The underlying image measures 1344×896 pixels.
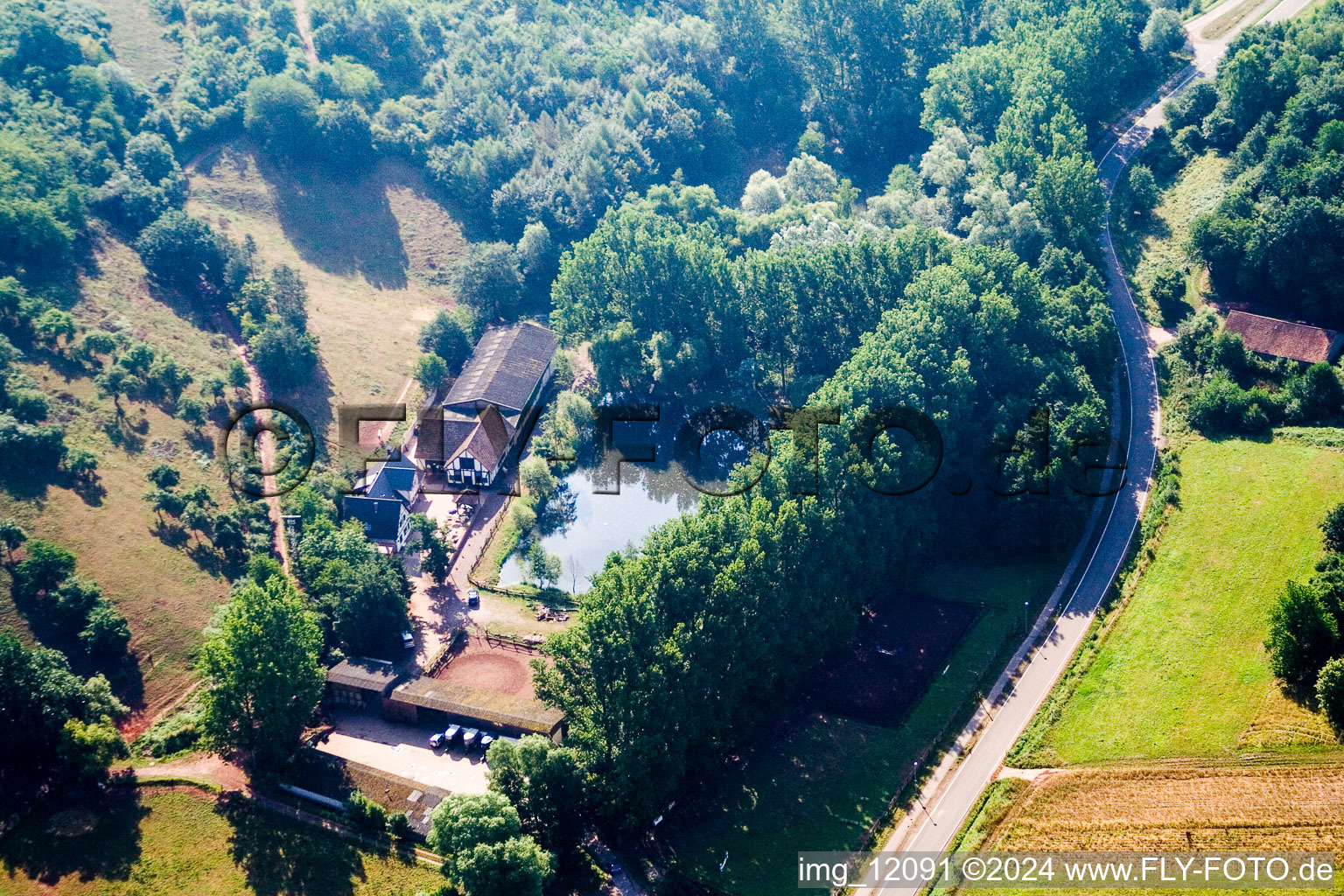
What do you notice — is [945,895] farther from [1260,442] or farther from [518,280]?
[518,280]

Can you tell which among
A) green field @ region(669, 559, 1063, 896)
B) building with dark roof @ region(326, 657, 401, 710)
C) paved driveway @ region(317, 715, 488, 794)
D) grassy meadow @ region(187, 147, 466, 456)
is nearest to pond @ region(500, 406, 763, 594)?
building with dark roof @ region(326, 657, 401, 710)

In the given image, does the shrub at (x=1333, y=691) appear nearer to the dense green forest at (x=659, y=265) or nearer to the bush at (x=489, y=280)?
the dense green forest at (x=659, y=265)

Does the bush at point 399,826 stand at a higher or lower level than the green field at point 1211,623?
lower

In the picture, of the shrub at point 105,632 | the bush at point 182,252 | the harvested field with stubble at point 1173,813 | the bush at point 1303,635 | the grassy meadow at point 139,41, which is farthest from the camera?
the grassy meadow at point 139,41

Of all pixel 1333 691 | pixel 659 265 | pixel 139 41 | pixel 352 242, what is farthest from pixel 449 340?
pixel 1333 691

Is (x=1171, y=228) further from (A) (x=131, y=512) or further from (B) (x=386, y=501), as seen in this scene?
(A) (x=131, y=512)

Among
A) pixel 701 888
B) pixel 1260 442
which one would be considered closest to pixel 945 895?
pixel 701 888

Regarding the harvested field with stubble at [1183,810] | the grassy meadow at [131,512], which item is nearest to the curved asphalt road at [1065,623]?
the harvested field with stubble at [1183,810]

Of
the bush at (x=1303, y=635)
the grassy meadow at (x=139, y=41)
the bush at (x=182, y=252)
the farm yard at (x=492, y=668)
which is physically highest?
the grassy meadow at (x=139, y=41)

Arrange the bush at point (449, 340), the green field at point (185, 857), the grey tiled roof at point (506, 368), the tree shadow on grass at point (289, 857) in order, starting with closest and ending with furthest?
the green field at point (185, 857), the tree shadow on grass at point (289, 857), the grey tiled roof at point (506, 368), the bush at point (449, 340)
